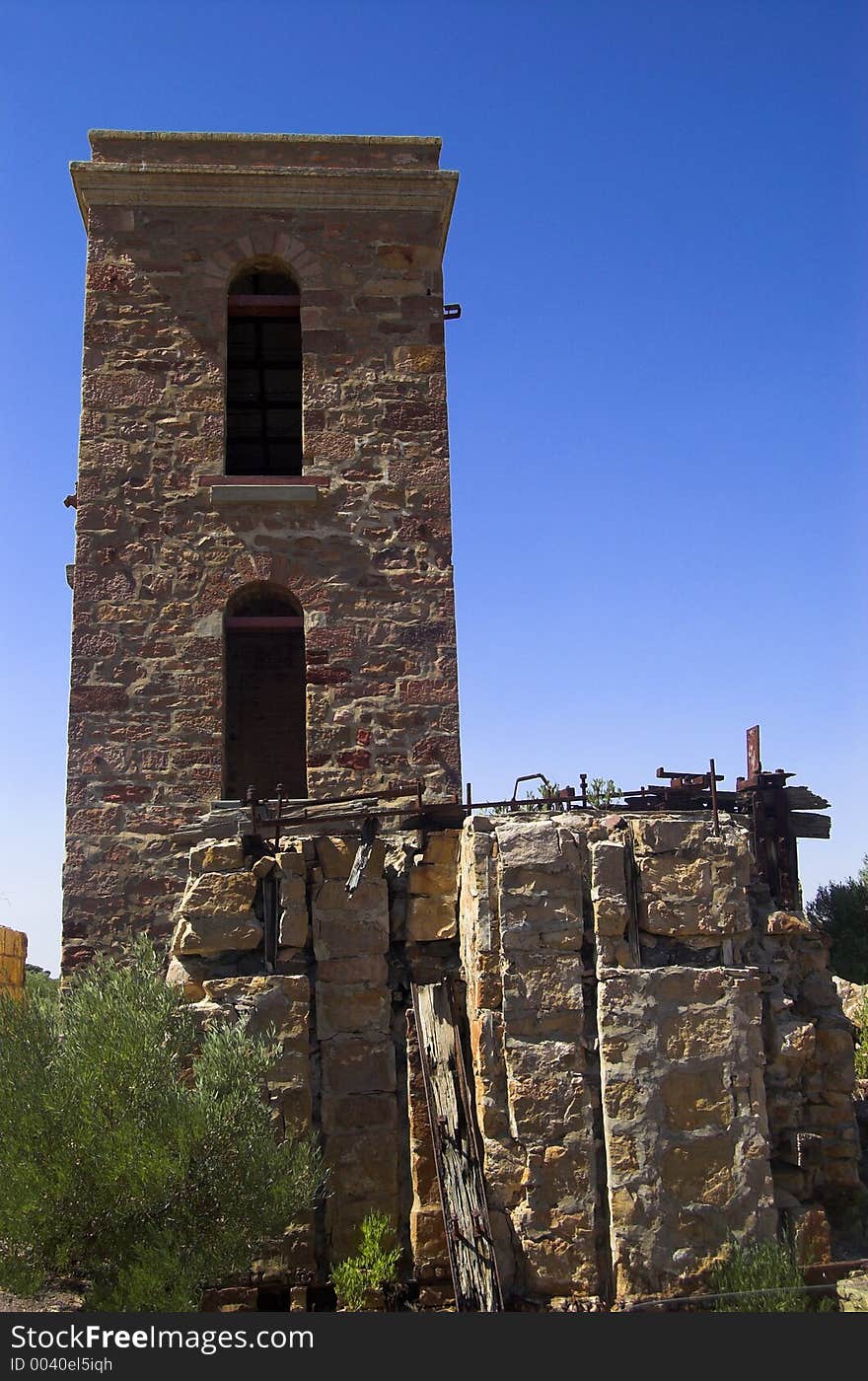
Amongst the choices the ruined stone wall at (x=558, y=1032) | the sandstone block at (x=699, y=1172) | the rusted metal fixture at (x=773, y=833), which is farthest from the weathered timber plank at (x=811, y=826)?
the sandstone block at (x=699, y=1172)

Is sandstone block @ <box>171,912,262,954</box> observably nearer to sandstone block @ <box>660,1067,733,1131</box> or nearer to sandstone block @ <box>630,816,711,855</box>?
sandstone block @ <box>630,816,711,855</box>

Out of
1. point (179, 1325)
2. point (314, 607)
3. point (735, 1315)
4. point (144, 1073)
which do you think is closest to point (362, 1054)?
point (144, 1073)

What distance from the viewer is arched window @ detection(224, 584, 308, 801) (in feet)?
42.0

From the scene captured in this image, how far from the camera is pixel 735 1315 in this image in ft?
19.5

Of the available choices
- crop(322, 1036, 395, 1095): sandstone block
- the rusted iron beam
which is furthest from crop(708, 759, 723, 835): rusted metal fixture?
the rusted iron beam

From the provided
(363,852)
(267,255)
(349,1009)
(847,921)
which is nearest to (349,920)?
(363,852)

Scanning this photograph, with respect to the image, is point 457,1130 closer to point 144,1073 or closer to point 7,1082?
point 144,1073

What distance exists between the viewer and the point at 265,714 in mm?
13023

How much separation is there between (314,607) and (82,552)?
1888 millimetres

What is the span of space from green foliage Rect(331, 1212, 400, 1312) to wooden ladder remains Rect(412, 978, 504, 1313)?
402mm

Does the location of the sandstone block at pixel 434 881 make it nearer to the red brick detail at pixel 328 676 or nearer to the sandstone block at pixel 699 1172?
the sandstone block at pixel 699 1172

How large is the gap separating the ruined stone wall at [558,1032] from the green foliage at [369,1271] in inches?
8.4

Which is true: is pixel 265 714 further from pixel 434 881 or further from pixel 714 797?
pixel 714 797

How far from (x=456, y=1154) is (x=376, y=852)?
187cm
